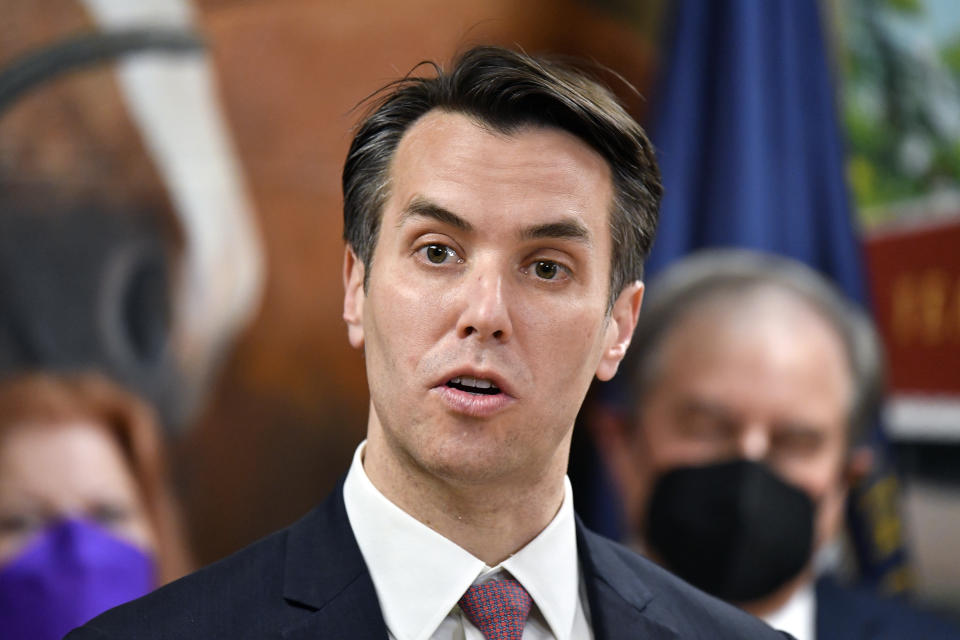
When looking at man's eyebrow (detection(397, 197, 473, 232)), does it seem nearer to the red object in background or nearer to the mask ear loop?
the mask ear loop

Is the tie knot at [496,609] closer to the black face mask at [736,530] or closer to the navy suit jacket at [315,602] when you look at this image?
the navy suit jacket at [315,602]

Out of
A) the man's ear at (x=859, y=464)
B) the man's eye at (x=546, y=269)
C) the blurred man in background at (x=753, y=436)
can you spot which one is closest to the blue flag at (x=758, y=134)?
the blurred man in background at (x=753, y=436)

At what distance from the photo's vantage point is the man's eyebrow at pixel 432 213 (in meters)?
1.88

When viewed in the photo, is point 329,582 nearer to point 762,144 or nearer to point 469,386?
point 469,386

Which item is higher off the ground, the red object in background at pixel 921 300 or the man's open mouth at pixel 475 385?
the man's open mouth at pixel 475 385

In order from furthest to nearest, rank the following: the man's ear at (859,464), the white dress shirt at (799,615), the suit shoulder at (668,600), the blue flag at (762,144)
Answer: the blue flag at (762,144) → the man's ear at (859,464) → the white dress shirt at (799,615) → the suit shoulder at (668,600)

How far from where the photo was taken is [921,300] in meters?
5.45

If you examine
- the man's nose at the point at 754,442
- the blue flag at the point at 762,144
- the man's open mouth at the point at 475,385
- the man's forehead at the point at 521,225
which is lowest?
the man's nose at the point at 754,442

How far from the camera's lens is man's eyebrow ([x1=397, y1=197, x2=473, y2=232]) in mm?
1879

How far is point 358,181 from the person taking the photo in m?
2.10

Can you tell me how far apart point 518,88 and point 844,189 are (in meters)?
3.62

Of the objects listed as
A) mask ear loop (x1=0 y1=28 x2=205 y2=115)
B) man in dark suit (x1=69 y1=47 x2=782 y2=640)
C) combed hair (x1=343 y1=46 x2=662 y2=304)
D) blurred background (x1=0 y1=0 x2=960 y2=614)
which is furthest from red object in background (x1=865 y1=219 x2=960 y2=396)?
man in dark suit (x1=69 y1=47 x2=782 y2=640)

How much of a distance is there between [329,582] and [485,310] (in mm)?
492

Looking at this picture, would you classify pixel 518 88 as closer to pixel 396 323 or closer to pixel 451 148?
pixel 451 148
